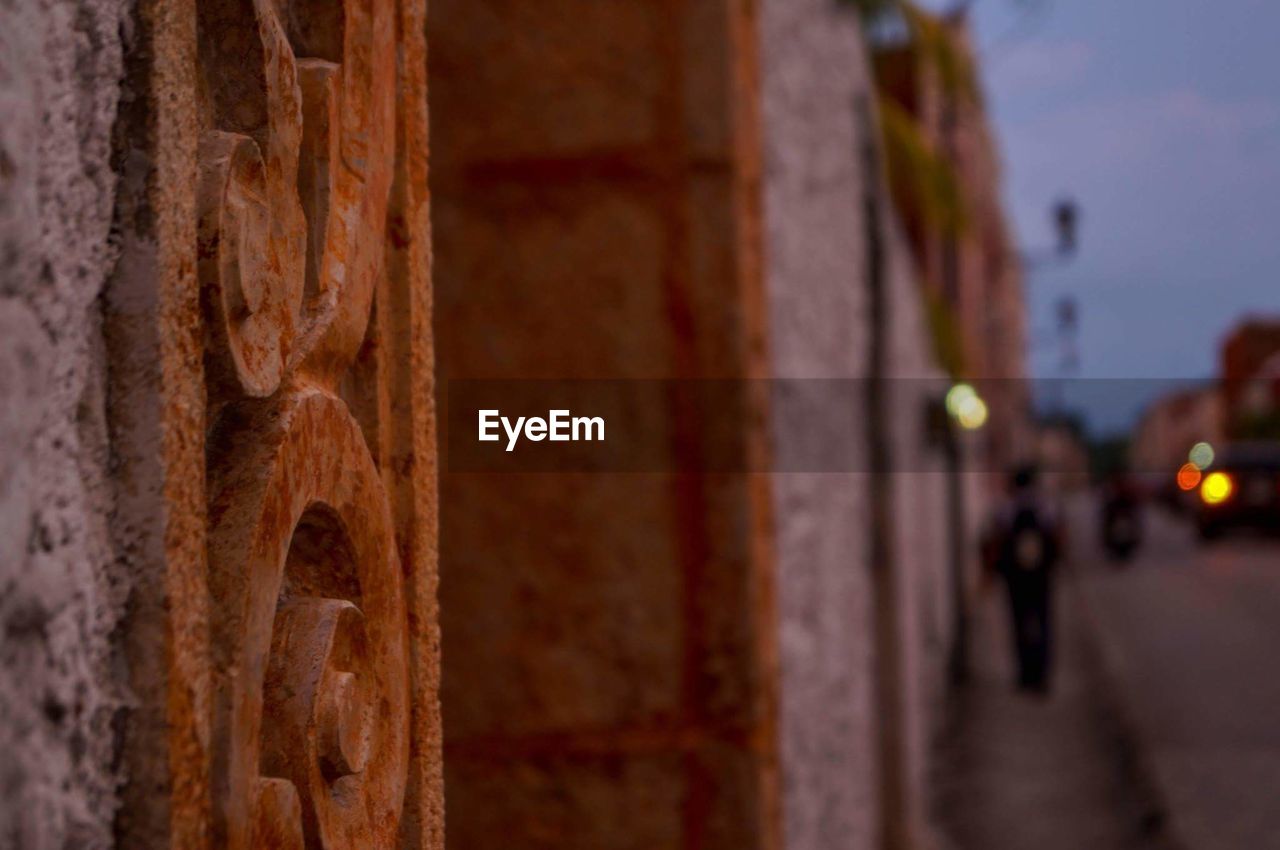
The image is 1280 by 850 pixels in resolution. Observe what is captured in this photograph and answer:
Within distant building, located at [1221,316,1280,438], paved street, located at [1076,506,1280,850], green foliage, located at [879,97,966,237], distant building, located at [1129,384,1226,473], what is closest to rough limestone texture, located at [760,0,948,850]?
green foliage, located at [879,97,966,237]

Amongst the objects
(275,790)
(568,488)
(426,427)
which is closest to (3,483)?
(275,790)

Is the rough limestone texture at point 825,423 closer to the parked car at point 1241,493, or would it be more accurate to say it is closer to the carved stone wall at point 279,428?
the carved stone wall at point 279,428

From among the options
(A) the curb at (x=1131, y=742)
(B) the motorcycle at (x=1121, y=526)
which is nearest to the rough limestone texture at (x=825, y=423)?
(A) the curb at (x=1131, y=742)

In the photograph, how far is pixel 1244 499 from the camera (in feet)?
84.4

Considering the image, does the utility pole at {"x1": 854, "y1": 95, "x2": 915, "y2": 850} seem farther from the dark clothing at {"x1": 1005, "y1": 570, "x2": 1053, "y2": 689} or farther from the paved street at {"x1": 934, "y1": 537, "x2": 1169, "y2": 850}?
the dark clothing at {"x1": 1005, "y1": 570, "x2": 1053, "y2": 689}

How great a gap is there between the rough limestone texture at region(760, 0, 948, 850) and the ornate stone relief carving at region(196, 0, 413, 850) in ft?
6.87

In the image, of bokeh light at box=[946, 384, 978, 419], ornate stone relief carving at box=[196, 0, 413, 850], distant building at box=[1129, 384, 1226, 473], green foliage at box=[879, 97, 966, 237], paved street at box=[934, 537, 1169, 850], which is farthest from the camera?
distant building at box=[1129, 384, 1226, 473]

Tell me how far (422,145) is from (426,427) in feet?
0.73

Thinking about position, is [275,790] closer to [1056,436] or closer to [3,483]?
[3,483]

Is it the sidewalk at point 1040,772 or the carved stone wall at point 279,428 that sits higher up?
the carved stone wall at point 279,428

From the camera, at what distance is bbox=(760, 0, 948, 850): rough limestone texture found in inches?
134

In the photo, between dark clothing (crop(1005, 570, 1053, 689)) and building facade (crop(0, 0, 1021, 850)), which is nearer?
building facade (crop(0, 0, 1021, 850))

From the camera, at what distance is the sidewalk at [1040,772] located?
680cm

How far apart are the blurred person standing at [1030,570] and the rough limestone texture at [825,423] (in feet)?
14.0
